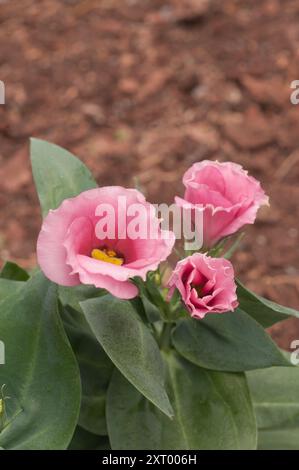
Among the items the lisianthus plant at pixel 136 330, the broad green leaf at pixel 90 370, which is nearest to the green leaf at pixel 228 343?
the lisianthus plant at pixel 136 330

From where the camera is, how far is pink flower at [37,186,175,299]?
99 cm

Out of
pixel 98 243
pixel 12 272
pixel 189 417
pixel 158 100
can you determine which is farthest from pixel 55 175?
pixel 158 100

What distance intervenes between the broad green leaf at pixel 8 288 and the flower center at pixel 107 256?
6.7 inches

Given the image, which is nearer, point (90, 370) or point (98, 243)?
point (98, 243)

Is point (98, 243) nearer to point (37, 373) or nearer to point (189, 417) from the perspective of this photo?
point (37, 373)

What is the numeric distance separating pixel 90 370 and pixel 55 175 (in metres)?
0.28

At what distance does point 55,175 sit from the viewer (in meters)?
1.31

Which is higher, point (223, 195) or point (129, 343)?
point (223, 195)

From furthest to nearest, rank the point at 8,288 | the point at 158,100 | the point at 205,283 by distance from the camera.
A: the point at 158,100 → the point at 8,288 → the point at 205,283

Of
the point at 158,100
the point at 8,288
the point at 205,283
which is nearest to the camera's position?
the point at 205,283

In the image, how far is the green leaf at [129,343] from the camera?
1072 millimetres

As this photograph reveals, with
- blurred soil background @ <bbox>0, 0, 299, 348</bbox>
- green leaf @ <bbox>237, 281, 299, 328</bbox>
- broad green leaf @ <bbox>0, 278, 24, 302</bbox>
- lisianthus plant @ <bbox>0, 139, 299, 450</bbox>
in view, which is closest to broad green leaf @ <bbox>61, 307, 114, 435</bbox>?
lisianthus plant @ <bbox>0, 139, 299, 450</bbox>

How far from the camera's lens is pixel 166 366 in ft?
4.25

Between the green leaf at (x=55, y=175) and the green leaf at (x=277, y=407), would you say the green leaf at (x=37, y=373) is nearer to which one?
the green leaf at (x=55, y=175)
